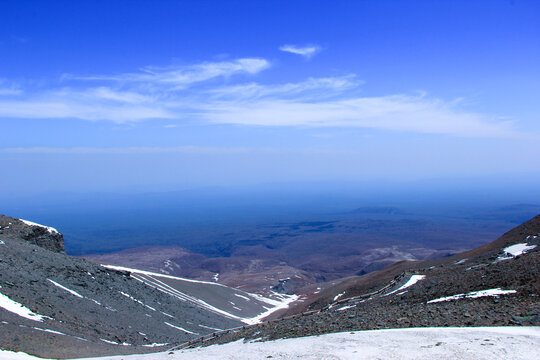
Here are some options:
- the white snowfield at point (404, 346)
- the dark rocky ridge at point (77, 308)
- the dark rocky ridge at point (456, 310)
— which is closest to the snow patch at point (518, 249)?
the dark rocky ridge at point (456, 310)

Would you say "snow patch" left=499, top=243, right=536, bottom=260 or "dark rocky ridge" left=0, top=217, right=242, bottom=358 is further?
"snow patch" left=499, top=243, right=536, bottom=260

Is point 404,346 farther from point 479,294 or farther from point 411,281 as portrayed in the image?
point 411,281

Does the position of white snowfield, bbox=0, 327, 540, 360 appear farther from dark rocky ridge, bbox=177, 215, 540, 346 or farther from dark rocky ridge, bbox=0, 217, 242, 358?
dark rocky ridge, bbox=0, 217, 242, 358

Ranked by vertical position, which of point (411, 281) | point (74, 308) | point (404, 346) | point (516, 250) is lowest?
point (74, 308)

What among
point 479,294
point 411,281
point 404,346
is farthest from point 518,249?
point 404,346

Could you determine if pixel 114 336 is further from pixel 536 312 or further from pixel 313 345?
pixel 536 312

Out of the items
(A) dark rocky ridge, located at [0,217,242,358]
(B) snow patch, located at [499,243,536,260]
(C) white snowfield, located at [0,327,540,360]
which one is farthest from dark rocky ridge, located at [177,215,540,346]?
(B) snow patch, located at [499,243,536,260]

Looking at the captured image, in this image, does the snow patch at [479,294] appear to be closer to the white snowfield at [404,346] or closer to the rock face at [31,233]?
the white snowfield at [404,346]
